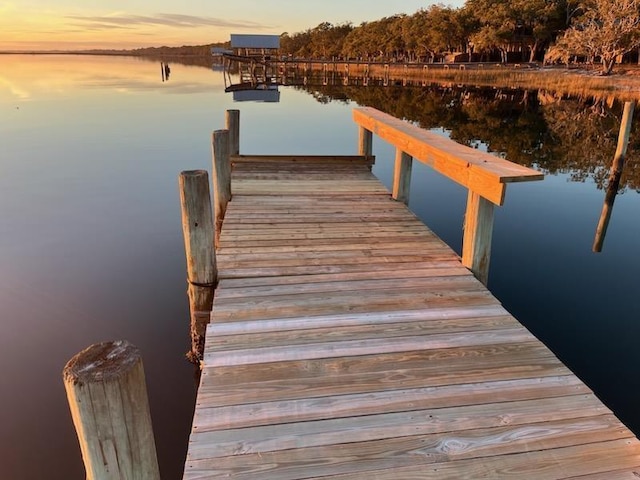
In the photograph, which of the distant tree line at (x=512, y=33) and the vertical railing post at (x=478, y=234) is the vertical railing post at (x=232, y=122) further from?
the distant tree line at (x=512, y=33)

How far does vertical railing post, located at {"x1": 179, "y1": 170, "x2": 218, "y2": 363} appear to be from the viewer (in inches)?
150

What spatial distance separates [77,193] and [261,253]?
855 centimetres

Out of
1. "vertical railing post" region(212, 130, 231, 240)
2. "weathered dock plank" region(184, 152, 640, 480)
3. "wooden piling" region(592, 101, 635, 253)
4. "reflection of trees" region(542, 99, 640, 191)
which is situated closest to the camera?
"weathered dock plank" region(184, 152, 640, 480)

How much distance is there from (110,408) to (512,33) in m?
71.3

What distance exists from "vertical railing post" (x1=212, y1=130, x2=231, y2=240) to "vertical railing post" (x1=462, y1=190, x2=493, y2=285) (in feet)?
11.3

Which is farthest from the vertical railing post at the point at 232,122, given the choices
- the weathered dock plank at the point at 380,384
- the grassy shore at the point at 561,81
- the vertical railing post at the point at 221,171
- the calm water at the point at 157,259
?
the grassy shore at the point at 561,81

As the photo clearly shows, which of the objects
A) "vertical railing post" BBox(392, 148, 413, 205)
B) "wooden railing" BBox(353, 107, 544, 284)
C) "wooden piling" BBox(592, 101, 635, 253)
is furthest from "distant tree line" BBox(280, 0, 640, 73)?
"wooden railing" BBox(353, 107, 544, 284)

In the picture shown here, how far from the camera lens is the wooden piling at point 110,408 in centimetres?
146

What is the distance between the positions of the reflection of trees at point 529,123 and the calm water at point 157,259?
161 millimetres

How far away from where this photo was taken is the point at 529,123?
21031 mm

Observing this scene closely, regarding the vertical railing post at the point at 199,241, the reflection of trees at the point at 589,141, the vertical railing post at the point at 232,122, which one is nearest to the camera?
the vertical railing post at the point at 199,241

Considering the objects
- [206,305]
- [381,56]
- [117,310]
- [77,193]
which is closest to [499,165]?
[206,305]

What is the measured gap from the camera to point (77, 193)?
11.3 m

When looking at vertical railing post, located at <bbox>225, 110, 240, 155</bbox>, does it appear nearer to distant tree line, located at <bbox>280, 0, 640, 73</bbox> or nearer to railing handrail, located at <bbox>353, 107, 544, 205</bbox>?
railing handrail, located at <bbox>353, 107, 544, 205</bbox>
